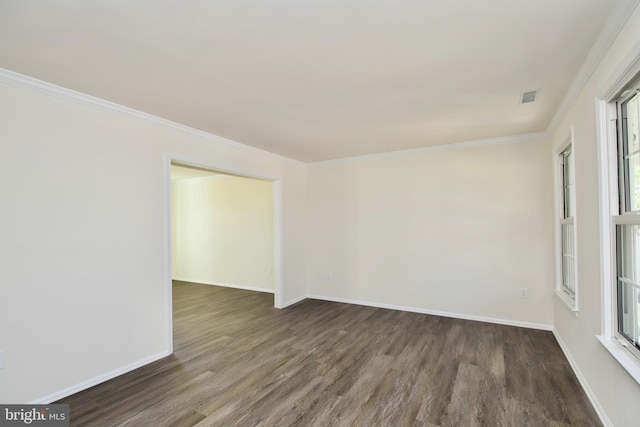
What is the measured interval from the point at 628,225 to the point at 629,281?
13.1 inches

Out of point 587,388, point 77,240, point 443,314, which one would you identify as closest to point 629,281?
point 587,388

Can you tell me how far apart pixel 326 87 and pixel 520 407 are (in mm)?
2823

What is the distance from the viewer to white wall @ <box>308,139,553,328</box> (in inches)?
148

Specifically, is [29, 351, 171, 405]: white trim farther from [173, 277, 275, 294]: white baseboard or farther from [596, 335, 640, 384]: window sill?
[596, 335, 640, 384]: window sill

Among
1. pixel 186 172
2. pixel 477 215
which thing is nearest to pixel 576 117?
pixel 477 215

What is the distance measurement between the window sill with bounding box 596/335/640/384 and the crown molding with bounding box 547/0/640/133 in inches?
69.9

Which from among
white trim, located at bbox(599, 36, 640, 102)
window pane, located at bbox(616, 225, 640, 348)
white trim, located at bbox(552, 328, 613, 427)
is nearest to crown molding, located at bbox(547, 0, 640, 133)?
white trim, located at bbox(599, 36, 640, 102)

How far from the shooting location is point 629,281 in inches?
69.2

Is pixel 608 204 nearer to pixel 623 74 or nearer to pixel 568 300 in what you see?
pixel 623 74

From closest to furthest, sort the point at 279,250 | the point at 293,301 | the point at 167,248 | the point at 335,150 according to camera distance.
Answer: the point at 167,248 < the point at 335,150 < the point at 279,250 < the point at 293,301

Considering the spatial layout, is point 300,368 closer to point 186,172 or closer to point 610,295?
point 610,295

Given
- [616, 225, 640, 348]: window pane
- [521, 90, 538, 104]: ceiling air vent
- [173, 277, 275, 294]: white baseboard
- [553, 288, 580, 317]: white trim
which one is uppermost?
[521, 90, 538, 104]: ceiling air vent

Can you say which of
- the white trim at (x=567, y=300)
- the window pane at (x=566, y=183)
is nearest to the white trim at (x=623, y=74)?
the window pane at (x=566, y=183)

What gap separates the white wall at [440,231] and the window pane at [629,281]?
2.03 meters
